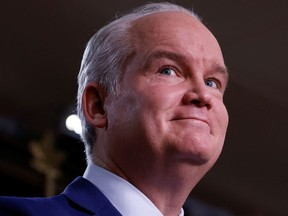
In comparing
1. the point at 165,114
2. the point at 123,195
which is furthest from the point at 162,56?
the point at 123,195

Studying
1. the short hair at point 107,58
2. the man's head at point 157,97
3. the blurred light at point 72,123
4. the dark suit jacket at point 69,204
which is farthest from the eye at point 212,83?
the blurred light at point 72,123

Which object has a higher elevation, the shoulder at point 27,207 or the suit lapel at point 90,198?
the shoulder at point 27,207

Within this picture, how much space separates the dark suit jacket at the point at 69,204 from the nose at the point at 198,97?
18 cm

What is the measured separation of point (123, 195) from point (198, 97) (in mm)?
172

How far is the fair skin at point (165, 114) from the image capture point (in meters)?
1.23

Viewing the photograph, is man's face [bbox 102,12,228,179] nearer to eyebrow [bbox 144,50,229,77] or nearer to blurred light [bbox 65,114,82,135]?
eyebrow [bbox 144,50,229,77]

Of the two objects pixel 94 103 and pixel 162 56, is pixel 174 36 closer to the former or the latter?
pixel 162 56

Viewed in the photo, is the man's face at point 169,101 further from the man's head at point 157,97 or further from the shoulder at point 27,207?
the shoulder at point 27,207

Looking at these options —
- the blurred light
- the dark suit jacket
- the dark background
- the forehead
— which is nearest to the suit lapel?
the dark suit jacket

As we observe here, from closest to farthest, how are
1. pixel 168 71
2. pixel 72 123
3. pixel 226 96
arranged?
Answer: pixel 168 71, pixel 226 96, pixel 72 123

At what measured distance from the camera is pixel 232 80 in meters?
3.52

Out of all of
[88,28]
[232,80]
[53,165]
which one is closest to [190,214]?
[53,165]

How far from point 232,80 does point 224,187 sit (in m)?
1.37

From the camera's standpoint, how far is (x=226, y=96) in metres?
3.71
